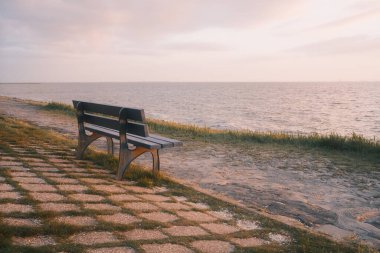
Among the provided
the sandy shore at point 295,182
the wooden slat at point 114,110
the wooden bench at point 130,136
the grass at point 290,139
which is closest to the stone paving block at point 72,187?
the wooden bench at point 130,136

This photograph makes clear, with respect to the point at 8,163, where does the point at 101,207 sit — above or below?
below

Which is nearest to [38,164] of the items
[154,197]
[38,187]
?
[38,187]

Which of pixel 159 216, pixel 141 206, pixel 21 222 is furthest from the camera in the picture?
pixel 141 206

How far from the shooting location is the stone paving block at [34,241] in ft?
9.70

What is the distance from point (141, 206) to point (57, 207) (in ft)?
3.17

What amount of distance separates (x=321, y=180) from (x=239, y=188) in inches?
74.8

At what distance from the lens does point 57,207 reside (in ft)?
12.6

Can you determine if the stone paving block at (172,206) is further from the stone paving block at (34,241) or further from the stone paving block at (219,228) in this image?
the stone paving block at (34,241)

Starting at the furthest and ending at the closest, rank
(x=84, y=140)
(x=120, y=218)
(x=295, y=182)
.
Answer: (x=84, y=140) < (x=295, y=182) < (x=120, y=218)

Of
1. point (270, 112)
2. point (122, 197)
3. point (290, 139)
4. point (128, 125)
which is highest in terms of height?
point (128, 125)

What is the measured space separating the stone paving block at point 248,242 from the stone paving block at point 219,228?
0.68 feet

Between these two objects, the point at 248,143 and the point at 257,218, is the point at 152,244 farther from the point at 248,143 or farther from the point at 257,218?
the point at 248,143

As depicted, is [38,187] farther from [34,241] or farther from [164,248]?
[164,248]

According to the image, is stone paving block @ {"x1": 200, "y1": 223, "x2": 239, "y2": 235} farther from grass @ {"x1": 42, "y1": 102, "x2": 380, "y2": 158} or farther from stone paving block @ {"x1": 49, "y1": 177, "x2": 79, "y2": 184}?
grass @ {"x1": 42, "y1": 102, "x2": 380, "y2": 158}
